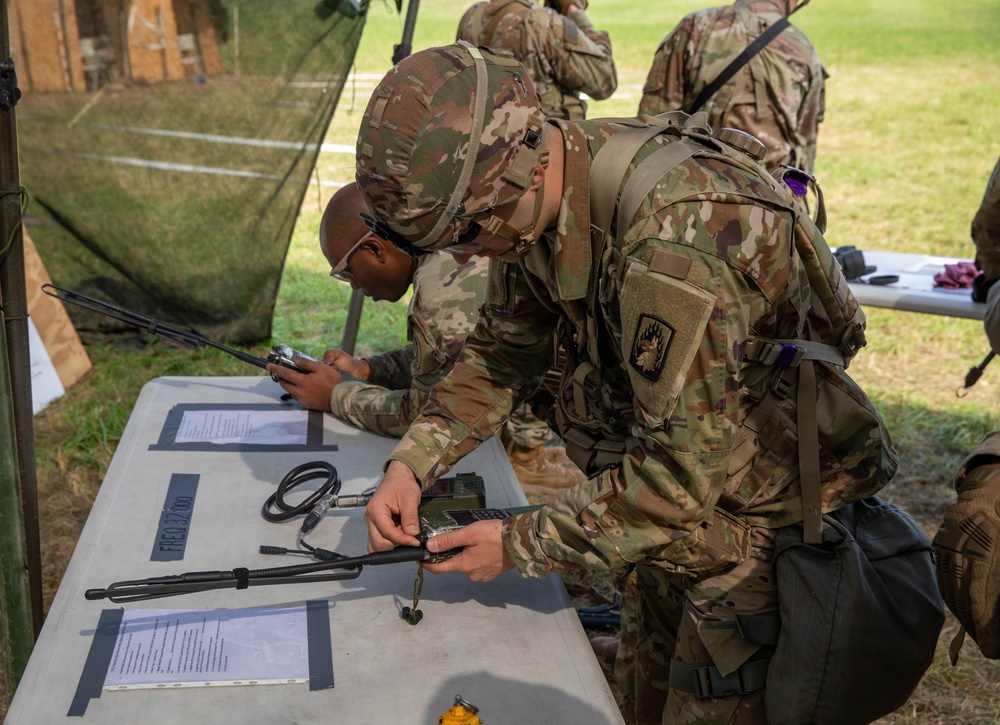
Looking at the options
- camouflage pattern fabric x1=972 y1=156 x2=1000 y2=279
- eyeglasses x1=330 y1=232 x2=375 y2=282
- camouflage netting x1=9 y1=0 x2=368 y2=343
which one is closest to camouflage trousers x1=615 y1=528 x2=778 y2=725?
eyeglasses x1=330 y1=232 x2=375 y2=282

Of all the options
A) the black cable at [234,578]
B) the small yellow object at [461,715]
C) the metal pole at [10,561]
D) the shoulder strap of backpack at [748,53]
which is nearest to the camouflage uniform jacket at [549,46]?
the shoulder strap of backpack at [748,53]

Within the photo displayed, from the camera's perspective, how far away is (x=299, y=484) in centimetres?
222

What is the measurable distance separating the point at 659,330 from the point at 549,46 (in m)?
3.44

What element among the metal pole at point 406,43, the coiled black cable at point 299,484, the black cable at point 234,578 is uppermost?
the metal pole at point 406,43

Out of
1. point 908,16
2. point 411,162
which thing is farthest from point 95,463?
point 908,16

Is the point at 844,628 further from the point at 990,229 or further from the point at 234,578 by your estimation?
the point at 990,229

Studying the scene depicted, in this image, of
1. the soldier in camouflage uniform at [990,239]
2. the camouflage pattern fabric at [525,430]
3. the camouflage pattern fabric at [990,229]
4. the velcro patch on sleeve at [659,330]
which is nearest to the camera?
the velcro patch on sleeve at [659,330]

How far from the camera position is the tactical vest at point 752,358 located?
60.9 inches

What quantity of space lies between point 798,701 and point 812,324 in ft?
2.10

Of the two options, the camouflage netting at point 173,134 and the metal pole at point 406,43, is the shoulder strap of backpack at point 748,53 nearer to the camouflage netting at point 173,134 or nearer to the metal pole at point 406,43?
the metal pole at point 406,43

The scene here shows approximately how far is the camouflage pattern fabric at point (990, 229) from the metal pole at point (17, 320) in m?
2.58

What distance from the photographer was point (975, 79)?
14398 mm

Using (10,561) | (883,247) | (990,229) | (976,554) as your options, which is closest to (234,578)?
(10,561)

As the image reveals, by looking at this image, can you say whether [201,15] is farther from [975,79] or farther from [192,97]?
[975,79]
